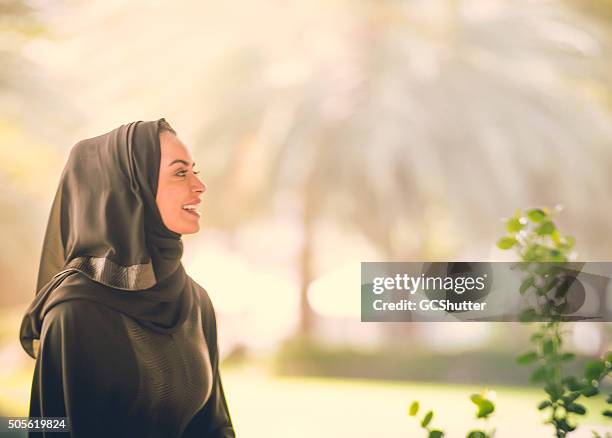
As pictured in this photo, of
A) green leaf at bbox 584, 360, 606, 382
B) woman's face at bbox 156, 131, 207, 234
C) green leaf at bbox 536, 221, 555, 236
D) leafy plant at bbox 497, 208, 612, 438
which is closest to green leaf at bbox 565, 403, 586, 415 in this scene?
leafy plant at bbox 497, 208, 612, 438

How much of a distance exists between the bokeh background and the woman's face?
0.44 metres

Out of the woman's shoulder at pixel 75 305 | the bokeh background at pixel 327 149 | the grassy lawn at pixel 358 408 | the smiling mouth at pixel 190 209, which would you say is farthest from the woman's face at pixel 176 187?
the grassy lawn at pixel 358 408

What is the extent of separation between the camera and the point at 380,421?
2.44 metres

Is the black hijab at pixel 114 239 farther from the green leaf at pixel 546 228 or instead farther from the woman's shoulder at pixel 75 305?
the green leaf at pixel 546 228

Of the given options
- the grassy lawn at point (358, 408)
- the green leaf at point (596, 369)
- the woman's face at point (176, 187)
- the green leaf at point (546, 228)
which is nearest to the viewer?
the green leaf at point (596, 369)

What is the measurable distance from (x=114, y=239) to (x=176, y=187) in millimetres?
251

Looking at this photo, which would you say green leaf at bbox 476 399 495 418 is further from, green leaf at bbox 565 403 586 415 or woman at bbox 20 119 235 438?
woman at bbox 20 119 235 438

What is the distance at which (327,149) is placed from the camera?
2.53 metres

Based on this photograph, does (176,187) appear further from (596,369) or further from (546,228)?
(596,369)

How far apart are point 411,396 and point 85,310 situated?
119 cm

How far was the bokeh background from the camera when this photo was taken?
2459mm

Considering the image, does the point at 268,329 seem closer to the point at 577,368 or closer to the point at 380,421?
the point at 380,421

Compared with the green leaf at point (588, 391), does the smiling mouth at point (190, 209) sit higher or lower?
higher

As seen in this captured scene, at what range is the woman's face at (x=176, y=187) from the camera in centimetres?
199
